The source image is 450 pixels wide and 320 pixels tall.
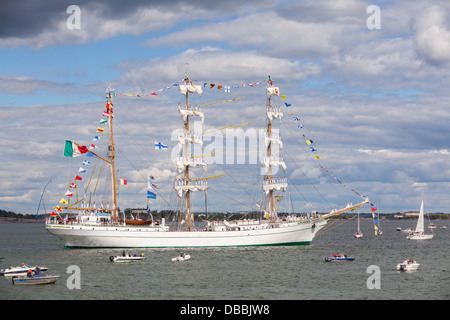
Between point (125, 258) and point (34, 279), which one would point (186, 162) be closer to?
point (125, 258)

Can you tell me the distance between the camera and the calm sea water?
2160 inches

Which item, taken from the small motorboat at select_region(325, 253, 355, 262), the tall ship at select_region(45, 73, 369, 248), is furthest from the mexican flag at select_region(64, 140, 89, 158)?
the small motorboat at select_region(325, 253, 355, 262)

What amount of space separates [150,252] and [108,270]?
20561 mm

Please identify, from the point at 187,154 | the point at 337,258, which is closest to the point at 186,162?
the point at 187,154

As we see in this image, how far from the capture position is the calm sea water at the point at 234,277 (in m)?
54.9

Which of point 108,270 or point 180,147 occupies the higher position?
point 180,147

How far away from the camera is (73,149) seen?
94125mm

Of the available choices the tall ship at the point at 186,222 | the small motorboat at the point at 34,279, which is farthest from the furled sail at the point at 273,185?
the small motorboat at the point at 34,279

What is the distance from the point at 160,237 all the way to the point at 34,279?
3725 centimetres

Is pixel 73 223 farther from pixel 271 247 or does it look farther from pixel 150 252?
pixel 271 247

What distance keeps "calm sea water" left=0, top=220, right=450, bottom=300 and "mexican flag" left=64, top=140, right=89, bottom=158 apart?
630 inches

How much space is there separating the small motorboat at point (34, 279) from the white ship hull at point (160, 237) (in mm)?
34099

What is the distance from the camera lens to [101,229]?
3743 inches
